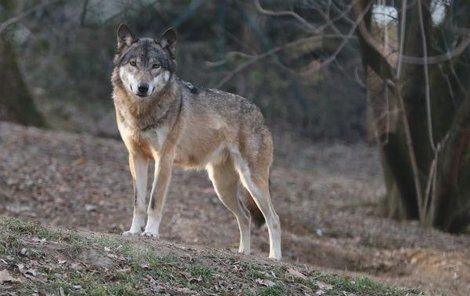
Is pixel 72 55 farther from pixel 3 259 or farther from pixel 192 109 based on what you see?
pixel 3 259

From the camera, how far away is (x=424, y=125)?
587 inches

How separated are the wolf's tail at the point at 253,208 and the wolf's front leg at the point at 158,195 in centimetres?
129

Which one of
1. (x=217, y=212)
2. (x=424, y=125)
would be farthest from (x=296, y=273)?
(x=424, y=125)

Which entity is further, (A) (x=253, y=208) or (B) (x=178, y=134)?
(A) (x=253, y=208)

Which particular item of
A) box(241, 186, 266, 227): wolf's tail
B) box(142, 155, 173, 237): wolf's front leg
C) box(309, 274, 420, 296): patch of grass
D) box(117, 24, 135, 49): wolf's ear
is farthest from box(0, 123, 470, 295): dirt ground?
box(117, 24, 135, 49): wolf's ear

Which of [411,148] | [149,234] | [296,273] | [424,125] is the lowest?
[296,273]

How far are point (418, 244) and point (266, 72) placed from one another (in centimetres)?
1210

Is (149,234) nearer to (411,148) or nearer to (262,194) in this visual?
(262,194)

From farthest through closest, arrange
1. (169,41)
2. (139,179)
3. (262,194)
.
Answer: (262,194)
(169,41)
(139,179)

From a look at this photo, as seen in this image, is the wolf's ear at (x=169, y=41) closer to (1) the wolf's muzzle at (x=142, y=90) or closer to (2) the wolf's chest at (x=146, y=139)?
(1) the wolf's muzzle at (x=142, y=90)

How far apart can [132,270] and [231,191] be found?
117 inches

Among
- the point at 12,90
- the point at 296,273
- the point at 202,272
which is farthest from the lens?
the point at 12,90

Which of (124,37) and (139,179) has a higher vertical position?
(124,37)

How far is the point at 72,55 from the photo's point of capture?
83.2 ft
